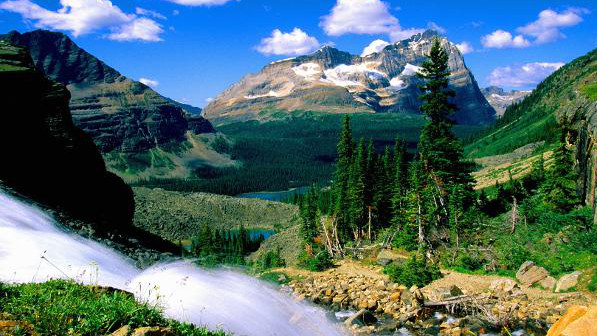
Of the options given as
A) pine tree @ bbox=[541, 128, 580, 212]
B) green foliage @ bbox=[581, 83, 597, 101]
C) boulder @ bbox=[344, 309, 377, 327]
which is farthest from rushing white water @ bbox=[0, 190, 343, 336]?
green foliage @ bbox=[581, 83, 597, 101]

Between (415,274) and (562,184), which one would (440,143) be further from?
(415,274)

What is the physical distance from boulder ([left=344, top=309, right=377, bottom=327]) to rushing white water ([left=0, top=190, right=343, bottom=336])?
9.89 ft

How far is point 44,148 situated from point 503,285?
110 feet

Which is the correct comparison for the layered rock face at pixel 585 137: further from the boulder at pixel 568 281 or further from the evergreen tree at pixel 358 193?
the evergreen tree at pixel 358 193

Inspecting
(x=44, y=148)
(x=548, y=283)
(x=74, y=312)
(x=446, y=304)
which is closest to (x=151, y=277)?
(x=74, y=312)

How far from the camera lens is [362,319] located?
23.1 m

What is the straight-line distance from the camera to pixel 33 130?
95.6 ft

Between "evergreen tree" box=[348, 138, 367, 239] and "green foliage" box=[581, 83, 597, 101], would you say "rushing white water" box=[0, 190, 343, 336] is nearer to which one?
"green foliage" box=[581, 83, 597, 101]

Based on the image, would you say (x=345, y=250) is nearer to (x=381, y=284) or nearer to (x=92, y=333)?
(x=381, y=284)

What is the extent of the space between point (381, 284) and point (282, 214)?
125104mm

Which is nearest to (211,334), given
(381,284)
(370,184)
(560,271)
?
(381,284)

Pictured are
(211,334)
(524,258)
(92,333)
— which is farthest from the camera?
(524,258)

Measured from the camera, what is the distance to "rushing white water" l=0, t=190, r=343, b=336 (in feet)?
42.6

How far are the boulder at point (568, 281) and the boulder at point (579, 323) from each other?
17.2 meters
